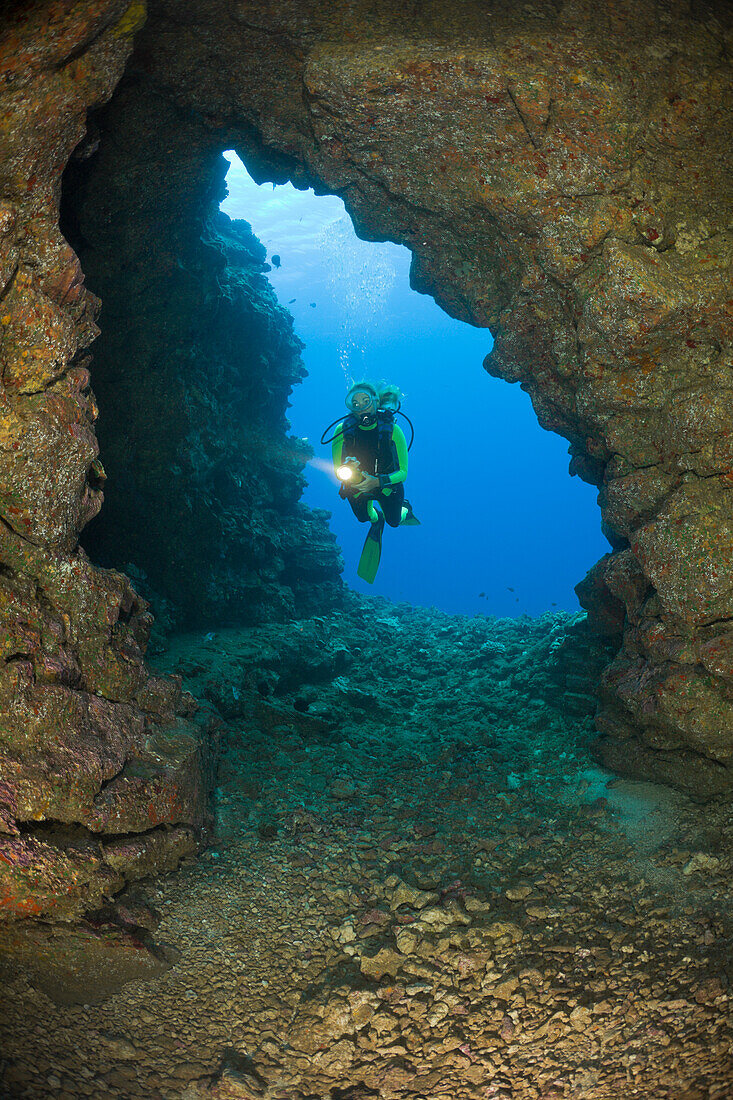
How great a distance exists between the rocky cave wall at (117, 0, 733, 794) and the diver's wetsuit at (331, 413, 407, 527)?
322 cm

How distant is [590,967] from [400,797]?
6.76 ft

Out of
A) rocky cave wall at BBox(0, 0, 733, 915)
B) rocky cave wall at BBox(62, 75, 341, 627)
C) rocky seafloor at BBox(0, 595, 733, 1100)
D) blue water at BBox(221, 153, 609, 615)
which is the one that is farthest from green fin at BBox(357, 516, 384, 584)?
blue water at BBox(221, 153, 609, 615)

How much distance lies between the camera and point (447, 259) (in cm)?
592

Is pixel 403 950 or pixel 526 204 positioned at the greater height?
pixel 526 204

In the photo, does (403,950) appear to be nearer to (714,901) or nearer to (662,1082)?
(662,1082)

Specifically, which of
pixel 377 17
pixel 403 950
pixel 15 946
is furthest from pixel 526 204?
pixel 15 946

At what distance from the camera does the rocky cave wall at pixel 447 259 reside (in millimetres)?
3432

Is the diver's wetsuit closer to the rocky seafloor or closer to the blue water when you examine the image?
the rocky seafloor

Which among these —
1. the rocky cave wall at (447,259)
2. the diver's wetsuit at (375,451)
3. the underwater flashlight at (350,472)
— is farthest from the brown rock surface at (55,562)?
the diver's wetsuit at (375,451)

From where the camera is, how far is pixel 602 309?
14.5 feet

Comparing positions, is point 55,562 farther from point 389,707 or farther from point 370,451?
point 370,451

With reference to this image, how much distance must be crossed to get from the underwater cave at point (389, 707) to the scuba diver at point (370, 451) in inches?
69.7

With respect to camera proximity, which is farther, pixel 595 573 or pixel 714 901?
pixel 595 573

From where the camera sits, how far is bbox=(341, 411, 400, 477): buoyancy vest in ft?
26.4
